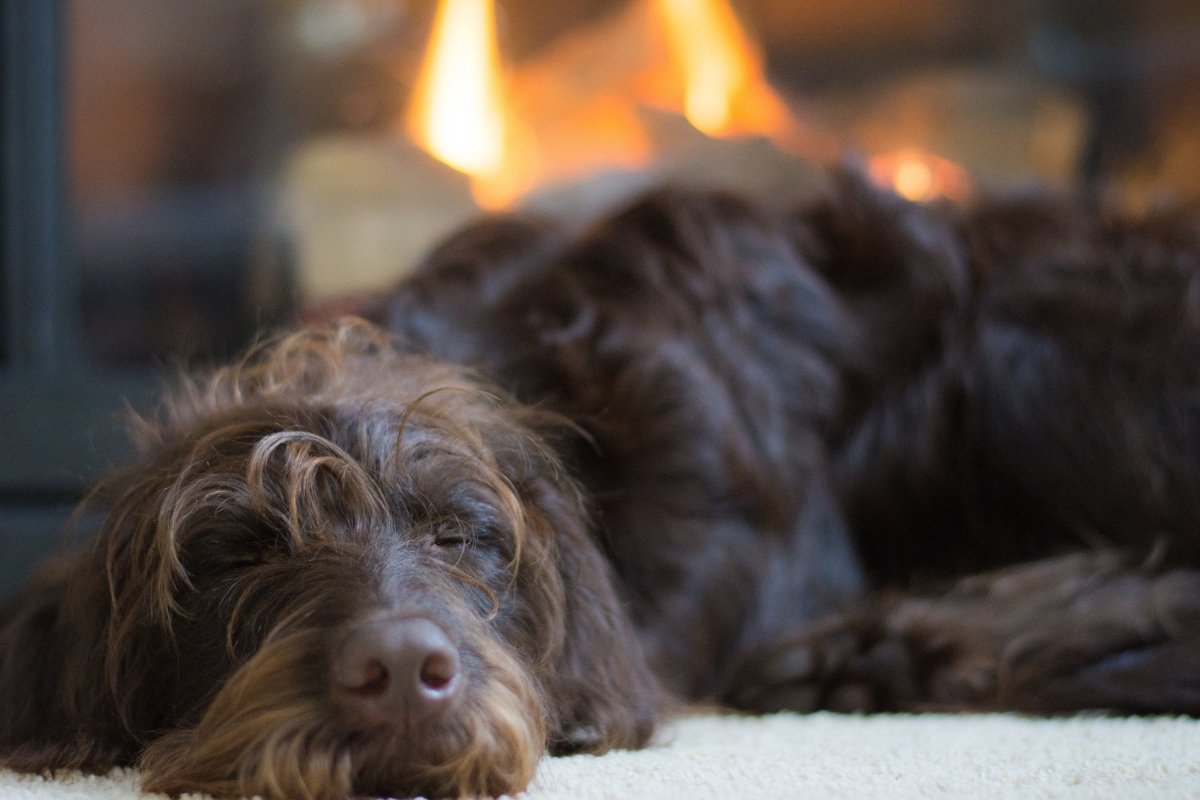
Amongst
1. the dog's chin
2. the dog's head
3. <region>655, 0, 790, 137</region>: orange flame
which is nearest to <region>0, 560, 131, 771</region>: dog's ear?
the dog's head

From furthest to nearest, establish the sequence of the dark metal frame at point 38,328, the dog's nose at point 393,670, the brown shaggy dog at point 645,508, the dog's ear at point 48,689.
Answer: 1. the dark metal frame at point 38,328
2. the dog's ear at point 48,689
3. the brown shaggy dog at point 645,508
4. the dog's nose at point 393,670

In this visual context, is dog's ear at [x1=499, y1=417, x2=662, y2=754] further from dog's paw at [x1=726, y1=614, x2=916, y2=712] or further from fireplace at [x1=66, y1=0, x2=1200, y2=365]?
fireplace at [x1=66, y1=0, x2=1200, y2=365]

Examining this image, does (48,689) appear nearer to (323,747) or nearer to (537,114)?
(323,747)

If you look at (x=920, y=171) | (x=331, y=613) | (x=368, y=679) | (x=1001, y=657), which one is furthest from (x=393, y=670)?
(x=920, y=171)

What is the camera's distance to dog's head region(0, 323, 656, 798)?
4.09 ft

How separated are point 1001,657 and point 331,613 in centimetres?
109

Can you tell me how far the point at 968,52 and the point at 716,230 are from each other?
151 centimetres

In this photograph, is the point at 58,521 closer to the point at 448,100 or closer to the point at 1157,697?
the point at 448,100

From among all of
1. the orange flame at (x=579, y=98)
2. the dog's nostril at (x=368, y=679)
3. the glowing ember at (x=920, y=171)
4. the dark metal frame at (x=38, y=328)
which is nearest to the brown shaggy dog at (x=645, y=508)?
the dog's nostril at (x=368, y=679)

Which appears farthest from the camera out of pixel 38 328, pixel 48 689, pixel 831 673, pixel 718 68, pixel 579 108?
pixel 718 68

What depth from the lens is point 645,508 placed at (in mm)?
1961

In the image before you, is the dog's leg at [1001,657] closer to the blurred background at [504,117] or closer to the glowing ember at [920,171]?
the blurred background at [504,117]

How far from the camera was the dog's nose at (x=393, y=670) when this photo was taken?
1.22 m

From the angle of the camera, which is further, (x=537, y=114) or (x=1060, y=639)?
(x=537, y=114)
